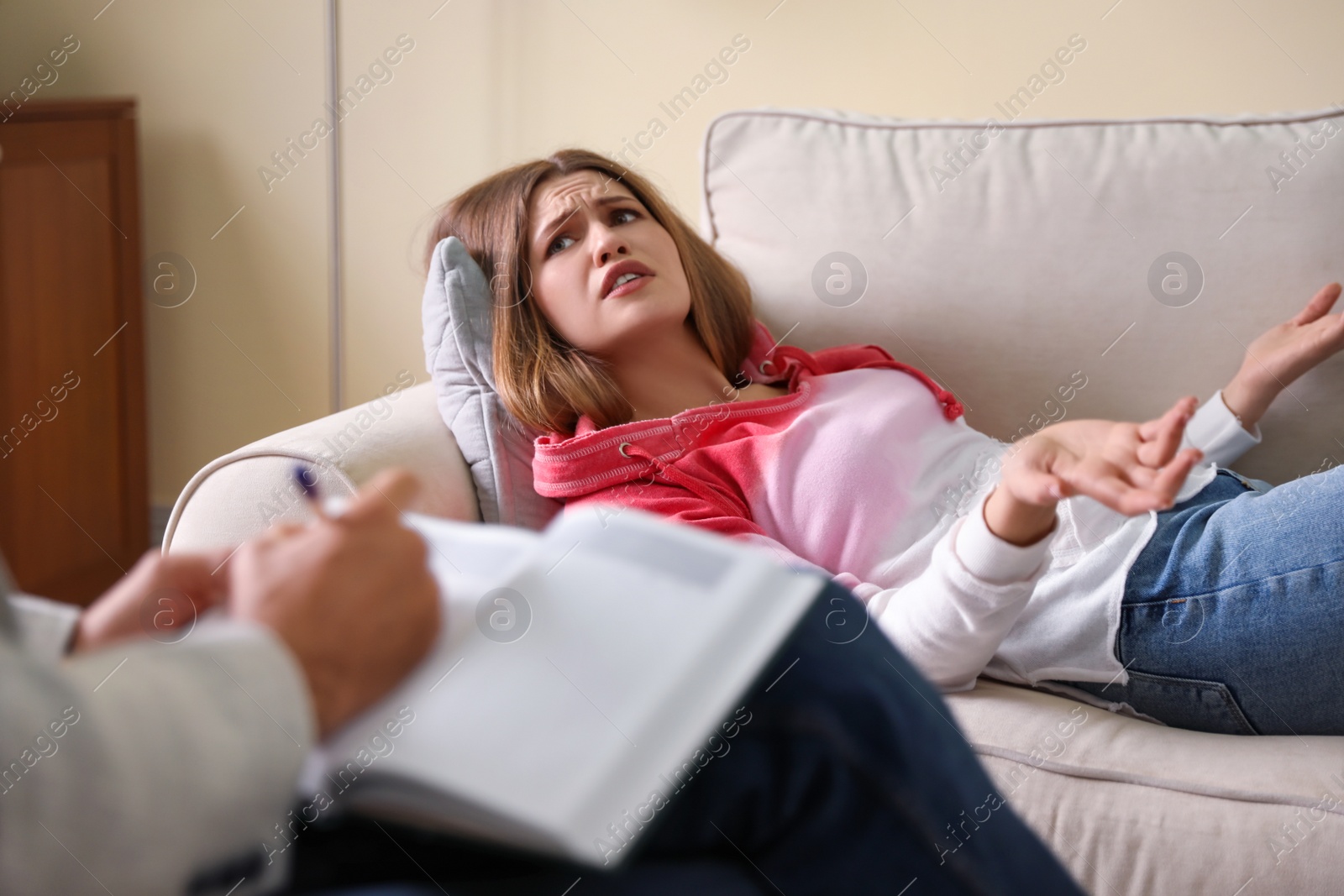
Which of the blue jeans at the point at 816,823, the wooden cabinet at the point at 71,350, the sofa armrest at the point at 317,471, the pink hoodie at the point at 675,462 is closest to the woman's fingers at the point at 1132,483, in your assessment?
the blue jeans at the point at 816,823

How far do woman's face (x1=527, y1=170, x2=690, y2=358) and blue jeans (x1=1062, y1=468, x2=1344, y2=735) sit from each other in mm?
563

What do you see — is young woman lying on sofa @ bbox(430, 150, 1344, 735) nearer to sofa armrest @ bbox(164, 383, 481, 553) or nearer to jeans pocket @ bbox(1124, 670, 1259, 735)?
jeans pocket @ bbox(1124, 670, 1259, 735)

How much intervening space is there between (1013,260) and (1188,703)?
563mm

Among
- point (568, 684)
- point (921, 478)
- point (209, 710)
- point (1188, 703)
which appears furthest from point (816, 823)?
point (921, 478)

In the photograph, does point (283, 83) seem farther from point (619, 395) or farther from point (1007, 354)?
point (1007, 354)

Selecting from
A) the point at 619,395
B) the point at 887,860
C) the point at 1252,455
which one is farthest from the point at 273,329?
the point at 887,860

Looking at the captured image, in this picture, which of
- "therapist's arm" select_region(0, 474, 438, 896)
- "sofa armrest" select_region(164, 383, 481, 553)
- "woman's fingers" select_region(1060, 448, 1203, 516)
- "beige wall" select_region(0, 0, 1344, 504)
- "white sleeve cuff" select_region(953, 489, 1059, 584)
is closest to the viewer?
"therapist's arm" select_region(0, 474, 438, 896)

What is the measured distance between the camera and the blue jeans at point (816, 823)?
0.46m

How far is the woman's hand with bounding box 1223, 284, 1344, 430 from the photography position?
1.09 m

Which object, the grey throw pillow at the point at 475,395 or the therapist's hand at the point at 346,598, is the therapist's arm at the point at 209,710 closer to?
the therapist's hand at the point at 346,598

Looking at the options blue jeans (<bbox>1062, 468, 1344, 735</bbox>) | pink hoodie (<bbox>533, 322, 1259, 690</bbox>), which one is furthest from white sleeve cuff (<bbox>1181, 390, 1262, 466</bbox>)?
blue jeans (<bbox>1062, 468, 1344, 735</bbox>)

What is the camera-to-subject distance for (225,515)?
869mm

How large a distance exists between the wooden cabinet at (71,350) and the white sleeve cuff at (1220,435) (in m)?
1.77

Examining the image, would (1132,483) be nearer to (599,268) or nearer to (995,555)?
(995,555)
